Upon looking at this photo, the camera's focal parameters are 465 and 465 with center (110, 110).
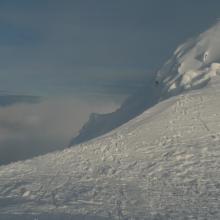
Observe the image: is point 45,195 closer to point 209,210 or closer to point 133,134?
point 209,210

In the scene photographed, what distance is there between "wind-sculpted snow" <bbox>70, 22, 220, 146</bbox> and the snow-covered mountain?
1511 centimetres

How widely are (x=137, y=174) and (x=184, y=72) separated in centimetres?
3161

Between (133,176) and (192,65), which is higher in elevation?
(192,65)

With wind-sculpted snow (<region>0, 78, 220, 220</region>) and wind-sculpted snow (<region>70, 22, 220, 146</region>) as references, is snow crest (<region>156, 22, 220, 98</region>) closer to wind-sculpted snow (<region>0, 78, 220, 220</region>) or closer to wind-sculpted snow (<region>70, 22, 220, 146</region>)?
wind-sculpted snow (<region>70, 22, 220, 146</region>)

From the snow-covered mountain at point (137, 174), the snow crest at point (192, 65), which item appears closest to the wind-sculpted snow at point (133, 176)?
the snow-covered mountain at point (137, 174)

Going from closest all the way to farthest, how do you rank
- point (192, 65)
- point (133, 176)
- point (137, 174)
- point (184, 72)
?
point (133, 176) → point (137, 174) → point (184, 72) → point (192, 65)

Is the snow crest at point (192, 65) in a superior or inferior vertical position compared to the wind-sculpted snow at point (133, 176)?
superior

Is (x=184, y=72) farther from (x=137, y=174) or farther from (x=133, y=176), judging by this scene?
(x=133, y=176)

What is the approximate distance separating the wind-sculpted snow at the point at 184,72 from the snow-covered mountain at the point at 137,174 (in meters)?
15.1

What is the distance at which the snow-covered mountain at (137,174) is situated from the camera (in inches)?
475

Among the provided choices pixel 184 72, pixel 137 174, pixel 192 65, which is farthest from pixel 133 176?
pixel 192 65

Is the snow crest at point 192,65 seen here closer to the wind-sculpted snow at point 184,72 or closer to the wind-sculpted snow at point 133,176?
the wind-sculpted snow at point 184,72

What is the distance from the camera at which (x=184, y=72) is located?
46625 millimetres

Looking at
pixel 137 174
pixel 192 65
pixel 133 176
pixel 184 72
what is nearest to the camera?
pixel 133 176
